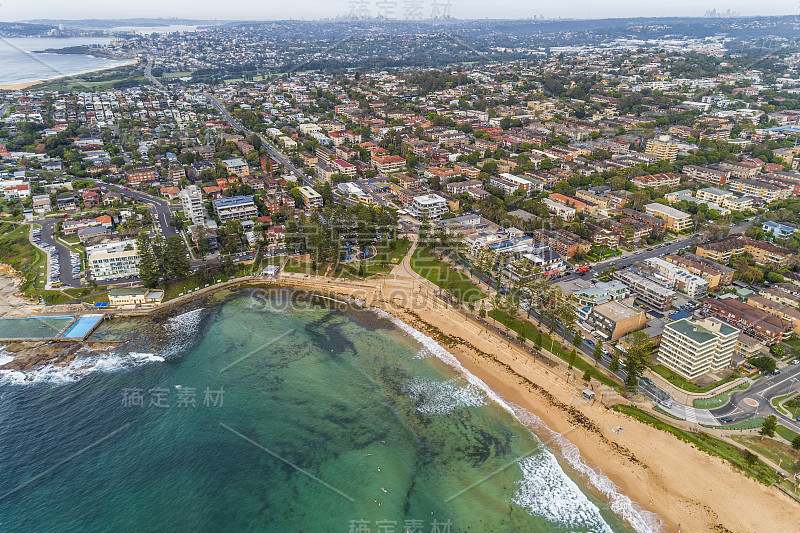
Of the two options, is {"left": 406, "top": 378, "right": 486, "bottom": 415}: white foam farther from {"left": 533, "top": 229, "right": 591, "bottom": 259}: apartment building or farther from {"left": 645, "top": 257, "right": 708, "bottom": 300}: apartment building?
{"left": 645, "top": 257, "right": 708, "bottom": 300}: apartment building

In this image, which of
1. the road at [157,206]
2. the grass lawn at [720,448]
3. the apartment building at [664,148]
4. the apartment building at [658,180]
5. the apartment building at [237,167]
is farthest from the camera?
the apartment building at [664,148]

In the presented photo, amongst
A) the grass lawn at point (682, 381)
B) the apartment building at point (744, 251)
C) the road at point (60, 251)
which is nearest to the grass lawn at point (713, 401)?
the grass lawn at point (682, 381)

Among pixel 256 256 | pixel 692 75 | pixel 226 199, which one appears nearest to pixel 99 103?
pixel 226 199

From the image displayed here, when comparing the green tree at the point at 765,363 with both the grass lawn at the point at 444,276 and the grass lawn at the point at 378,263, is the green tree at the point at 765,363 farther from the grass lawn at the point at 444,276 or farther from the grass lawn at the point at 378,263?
the grass lawn at the point at 378,263

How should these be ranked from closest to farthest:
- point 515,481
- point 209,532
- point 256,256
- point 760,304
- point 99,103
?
1. point 209,532
2. point 515,481
3. point 760,304
4. point 256,256
5. point 99,103

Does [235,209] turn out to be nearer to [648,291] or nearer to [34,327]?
[34,327]

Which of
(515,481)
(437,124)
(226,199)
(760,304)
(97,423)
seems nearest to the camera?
(515,481)

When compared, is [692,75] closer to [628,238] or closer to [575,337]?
[628,238]
